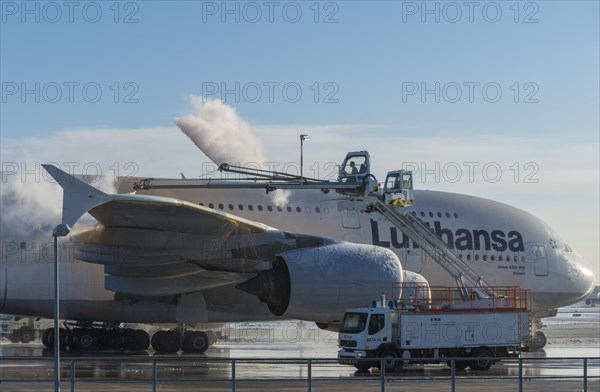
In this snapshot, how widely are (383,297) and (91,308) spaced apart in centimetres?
919

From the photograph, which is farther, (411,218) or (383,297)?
(411,218)

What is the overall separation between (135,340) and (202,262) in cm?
490

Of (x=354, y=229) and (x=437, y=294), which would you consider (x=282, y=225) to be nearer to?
(x=354, y=229)

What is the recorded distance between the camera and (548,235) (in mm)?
39469

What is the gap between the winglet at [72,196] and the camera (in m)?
26.3

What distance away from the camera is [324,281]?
98.5 ft

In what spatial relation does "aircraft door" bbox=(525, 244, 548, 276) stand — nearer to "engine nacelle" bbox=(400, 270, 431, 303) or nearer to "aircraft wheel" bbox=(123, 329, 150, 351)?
"engine nacelle" bbox=(400, 270, 431, 303)

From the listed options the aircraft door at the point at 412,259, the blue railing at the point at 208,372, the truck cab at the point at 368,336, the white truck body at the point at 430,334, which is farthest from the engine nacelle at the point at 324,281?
the aircraft door at the point at 412,259

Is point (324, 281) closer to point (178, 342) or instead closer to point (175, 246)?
point (175, 246)

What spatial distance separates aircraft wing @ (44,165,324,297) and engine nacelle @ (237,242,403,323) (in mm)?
809

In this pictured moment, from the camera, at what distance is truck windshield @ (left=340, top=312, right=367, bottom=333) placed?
26.8 m

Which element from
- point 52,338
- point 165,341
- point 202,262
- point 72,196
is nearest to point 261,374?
point 202,262

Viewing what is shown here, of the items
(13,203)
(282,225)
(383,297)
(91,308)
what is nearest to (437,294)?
(282,225)

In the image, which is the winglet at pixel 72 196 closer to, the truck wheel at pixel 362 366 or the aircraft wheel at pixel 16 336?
the truck wheel at pixel 362 366
